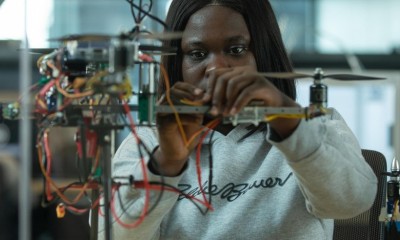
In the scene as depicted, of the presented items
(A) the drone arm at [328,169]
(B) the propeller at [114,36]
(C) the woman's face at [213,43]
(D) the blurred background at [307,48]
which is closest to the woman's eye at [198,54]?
(C) the woman's face at [213,43]

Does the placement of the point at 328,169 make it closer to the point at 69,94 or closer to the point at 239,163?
the point at 239,163

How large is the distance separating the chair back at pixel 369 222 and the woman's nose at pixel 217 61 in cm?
45

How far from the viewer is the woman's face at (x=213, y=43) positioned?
1.28m

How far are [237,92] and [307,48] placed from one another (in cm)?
387

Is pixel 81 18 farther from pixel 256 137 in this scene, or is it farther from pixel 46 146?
pixel 46 146

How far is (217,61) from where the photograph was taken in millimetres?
1268

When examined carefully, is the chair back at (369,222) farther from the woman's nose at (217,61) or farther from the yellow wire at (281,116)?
the yellow wire at (281,116)

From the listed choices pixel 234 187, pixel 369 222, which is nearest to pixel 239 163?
pixel 234 187

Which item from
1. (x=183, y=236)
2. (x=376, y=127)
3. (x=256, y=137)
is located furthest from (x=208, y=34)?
(x=376, y=127)

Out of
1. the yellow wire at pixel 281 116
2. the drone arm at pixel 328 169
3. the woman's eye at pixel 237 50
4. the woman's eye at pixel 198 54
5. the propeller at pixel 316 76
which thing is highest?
the woman's eye at pixel 237 50

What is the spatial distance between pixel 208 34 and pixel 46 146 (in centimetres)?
39

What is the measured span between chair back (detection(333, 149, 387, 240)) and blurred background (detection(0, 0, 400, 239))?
198 millimetres

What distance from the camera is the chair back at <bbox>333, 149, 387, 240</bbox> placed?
154 centimetres

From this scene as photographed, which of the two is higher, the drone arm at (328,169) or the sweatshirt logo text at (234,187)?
the drone arm at (328,169)
